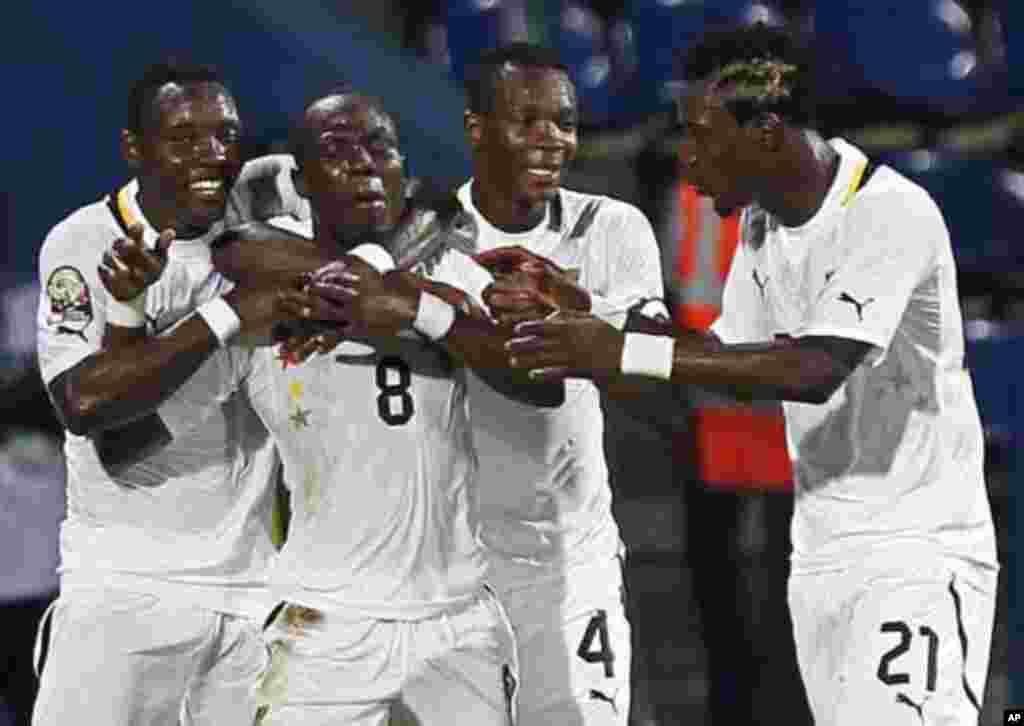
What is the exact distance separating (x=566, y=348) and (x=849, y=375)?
60 cm

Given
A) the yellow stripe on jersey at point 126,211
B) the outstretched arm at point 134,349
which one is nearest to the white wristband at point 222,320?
the outstretched arm at point 134,349

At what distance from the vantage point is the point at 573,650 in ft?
23.3

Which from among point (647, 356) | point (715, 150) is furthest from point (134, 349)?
point (715, 150)

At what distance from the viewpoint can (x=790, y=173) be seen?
6.37 metres

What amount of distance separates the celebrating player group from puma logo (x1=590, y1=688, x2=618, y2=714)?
0.6 inches

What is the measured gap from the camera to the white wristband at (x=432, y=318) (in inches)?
239

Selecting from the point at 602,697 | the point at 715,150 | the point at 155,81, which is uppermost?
the point at 155,81

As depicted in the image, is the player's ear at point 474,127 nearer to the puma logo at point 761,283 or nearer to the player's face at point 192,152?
the player's face at point 192,152

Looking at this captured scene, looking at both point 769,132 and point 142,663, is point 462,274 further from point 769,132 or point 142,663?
point 142,663

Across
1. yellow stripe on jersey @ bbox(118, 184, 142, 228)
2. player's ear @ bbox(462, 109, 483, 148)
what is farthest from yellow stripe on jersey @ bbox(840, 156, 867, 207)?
yellow stripe on jersey @ bbox(118, 184, 142, 228)

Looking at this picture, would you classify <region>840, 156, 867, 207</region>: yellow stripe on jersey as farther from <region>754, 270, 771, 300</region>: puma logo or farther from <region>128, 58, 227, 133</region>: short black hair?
<region>128, 58, 227, 133</region>: short black hair

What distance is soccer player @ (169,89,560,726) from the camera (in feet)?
19.9

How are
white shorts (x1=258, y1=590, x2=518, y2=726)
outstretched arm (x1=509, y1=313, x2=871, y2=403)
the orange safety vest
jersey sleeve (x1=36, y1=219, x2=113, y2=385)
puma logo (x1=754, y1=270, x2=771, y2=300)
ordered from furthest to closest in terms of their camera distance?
the orange safety vest < puma logo (x1=754, y1=270, x2=771, y2=300) < jersey sleeve (x1=36, y1=219, x2=113, y2=385) < outstretched arm (x1=509, y1=313, x2=871, y2=403) < white shorts (x1=258, y1=590, x2=518, y2=726)

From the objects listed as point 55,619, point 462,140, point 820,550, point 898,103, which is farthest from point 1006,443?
point 55,619
